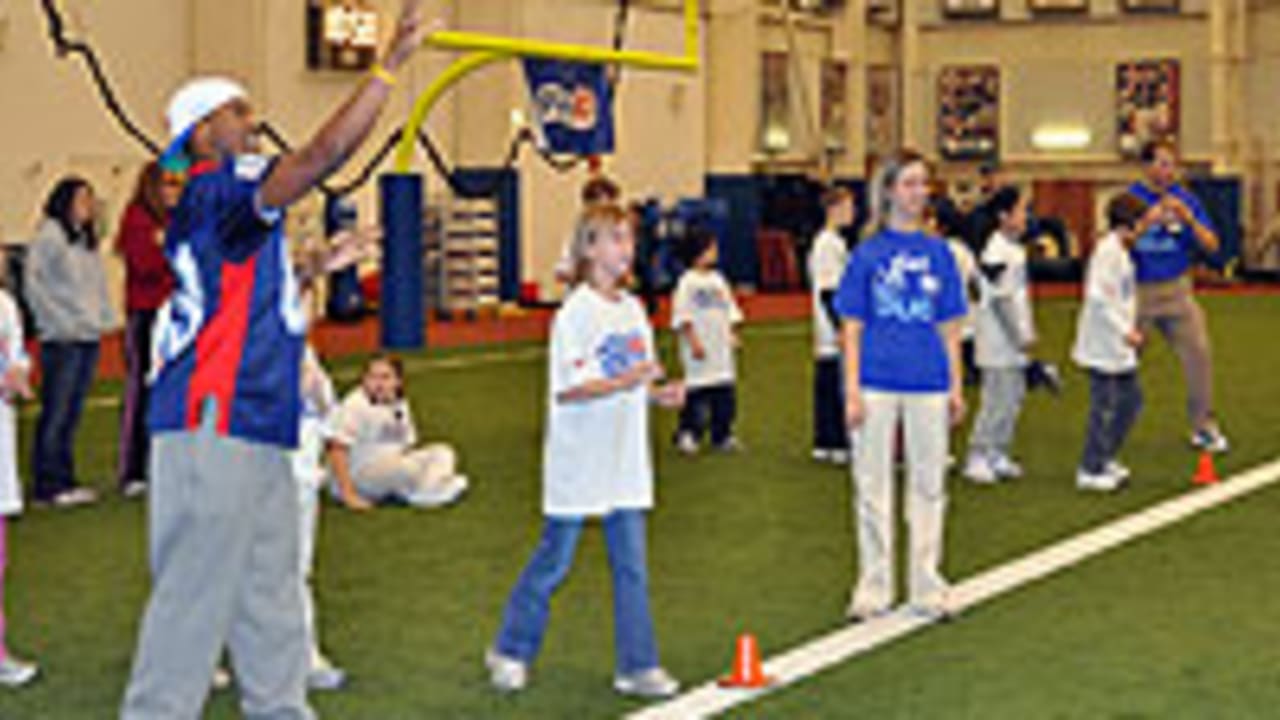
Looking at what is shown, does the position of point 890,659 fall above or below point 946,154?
below

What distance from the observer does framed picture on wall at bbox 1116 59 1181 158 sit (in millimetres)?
41875

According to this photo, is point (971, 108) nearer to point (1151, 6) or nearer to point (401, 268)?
point (1151, 6)

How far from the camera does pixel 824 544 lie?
10.8 meters

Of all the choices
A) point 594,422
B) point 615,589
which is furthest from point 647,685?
point 594,422

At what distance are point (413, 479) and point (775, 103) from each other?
27024mm

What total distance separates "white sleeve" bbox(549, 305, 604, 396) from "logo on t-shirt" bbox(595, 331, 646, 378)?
0.03 meters

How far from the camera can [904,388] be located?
8844 millimetres

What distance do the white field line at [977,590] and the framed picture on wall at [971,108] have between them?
30.5 metres

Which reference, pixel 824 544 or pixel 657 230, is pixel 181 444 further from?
pixel 657 230

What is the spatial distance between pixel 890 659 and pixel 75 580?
3821mm

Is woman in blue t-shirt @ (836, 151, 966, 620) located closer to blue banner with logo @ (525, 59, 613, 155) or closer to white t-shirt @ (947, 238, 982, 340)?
white t-shirt @ (947, 238, 982, 340)

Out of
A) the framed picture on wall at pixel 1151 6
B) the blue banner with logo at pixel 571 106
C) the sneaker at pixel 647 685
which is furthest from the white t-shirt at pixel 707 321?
the framed picture on wall at pixel 1151 6

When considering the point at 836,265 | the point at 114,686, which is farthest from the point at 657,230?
the point at 114,686

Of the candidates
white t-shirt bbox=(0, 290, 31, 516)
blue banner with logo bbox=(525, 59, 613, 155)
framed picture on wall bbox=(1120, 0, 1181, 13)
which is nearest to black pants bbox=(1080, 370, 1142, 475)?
white t-shirt bbox=(0, 290, 31, 516)
